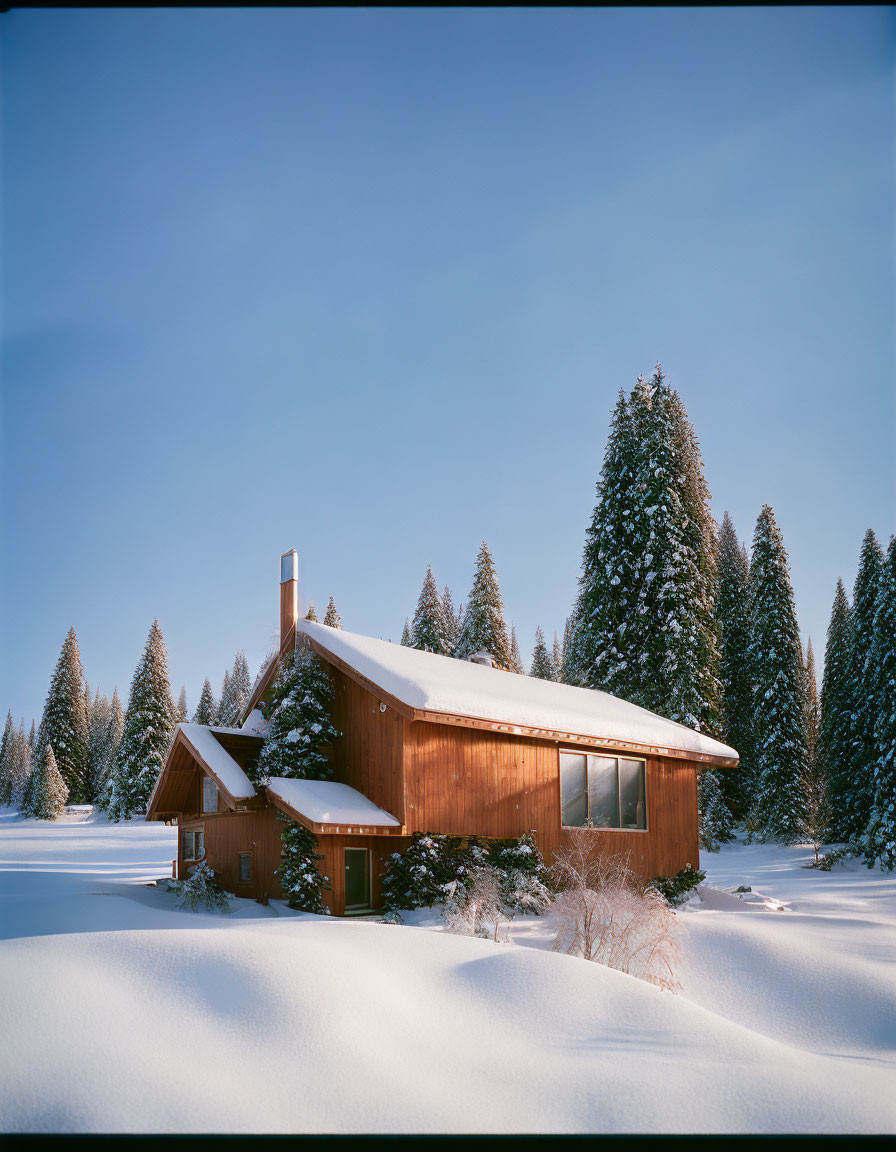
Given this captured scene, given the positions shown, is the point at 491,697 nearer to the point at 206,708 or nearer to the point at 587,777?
the point at 587,777

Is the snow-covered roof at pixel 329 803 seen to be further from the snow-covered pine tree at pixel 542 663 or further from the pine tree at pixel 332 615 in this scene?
the snow-covered pine tree at pixel 542 663

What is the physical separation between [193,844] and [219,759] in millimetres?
3848

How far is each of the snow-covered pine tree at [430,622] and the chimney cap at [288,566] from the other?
1018 inches

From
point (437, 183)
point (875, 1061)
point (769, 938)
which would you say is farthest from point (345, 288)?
point (769, 938)

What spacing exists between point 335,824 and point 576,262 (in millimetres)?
8800

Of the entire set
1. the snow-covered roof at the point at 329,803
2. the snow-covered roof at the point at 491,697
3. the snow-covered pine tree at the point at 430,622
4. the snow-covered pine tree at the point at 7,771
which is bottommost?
the snow-covered pine tree at the point at 7,771

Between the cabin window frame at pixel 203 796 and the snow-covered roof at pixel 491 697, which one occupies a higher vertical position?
the snow-covered roof at pixel 491 697

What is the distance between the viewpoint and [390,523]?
749 inches

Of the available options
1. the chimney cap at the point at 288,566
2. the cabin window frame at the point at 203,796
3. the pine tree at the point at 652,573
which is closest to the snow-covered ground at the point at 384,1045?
the cabin window frame at the point at 203,796

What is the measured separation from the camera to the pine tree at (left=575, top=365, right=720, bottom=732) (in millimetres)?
29562

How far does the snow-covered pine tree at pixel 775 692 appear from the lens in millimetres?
31641

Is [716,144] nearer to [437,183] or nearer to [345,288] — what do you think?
[437,183]

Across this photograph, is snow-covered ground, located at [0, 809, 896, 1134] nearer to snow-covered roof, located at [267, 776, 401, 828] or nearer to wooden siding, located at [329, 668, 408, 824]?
snow-covered roof, located at [267, 776, 401, 828]

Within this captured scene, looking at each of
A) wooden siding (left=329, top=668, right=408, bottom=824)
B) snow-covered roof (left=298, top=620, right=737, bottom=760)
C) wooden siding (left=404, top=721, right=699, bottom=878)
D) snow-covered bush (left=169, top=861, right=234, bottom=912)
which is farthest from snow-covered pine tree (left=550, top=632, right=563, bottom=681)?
snow-covered bush (left=169, top=861, right=234, bottom=912)
